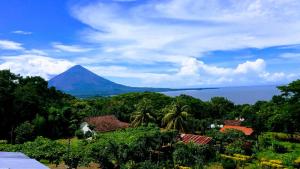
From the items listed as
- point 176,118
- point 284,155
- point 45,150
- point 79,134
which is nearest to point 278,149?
point 284,155

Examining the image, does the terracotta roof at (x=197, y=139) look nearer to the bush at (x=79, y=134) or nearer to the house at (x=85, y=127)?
the house at (x=85, y=127)

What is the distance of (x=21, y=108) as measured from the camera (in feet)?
129

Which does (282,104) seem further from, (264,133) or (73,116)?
(73,116)

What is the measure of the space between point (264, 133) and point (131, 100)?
106 ft

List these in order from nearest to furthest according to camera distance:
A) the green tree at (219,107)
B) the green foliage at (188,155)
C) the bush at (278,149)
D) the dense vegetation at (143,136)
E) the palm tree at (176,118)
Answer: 1. the dense vegetation at (143,136)
2. the green foliage at (188,155)
3. the bush at (278,149)
4. the palm tree at (176,118)
5. the green tree at (219,107)

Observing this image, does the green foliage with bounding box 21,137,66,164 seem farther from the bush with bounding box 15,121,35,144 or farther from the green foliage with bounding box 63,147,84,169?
the bush with bounding box 15,121,35,144

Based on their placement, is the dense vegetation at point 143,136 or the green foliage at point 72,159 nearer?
the green foliage at point 72,159

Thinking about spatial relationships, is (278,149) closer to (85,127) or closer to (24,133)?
(85,127)

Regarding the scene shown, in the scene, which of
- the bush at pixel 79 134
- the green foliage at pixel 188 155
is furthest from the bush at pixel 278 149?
the bush at pixel 79 134

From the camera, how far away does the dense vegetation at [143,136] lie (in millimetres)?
25656

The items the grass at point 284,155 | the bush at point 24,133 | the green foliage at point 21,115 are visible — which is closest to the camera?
the grass at point 284,155

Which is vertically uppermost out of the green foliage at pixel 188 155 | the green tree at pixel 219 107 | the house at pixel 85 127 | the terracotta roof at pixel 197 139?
the green tree at pixel 219 107

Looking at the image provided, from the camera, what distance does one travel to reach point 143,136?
27.3 meters

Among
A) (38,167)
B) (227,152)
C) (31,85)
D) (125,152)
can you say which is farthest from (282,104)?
(38,167)
